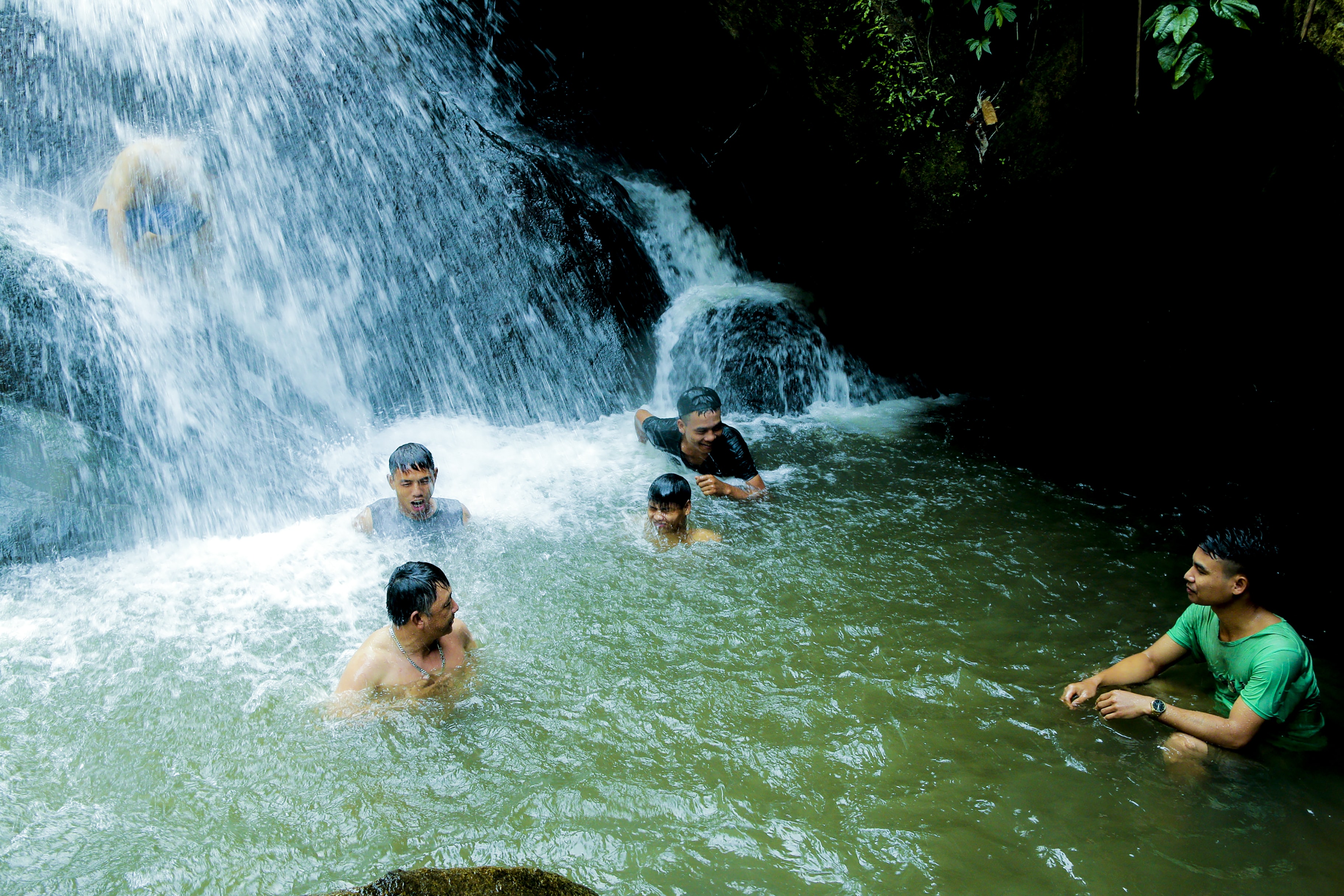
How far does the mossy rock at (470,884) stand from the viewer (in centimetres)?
202

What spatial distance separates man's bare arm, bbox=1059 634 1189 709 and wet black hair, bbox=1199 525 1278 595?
0.61 metres

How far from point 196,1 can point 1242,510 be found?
1140 centimetres

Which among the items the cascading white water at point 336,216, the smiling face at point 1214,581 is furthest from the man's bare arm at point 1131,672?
the cascading white water at point 336,216

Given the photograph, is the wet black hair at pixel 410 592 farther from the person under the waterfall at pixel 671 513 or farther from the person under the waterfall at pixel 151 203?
the person under the waterfall at pixel 151 203

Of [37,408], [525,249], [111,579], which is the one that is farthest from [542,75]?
[111,579]

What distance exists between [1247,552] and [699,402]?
3766 mm

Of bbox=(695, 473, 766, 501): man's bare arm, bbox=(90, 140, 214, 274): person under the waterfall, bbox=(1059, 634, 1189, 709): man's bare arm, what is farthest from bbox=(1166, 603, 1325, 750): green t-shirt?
bbox=(90, 140, 214, 274): person under the waterfall

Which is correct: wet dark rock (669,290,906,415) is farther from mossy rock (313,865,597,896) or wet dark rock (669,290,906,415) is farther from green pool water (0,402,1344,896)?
mossy rock (313,865,597,896)

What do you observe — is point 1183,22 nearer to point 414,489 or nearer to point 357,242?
point 414,489

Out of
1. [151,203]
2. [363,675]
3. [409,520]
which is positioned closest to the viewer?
[363,675]

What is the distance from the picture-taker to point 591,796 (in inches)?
128

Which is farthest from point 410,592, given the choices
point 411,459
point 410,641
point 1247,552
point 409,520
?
point 1247,552

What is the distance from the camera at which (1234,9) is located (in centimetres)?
463

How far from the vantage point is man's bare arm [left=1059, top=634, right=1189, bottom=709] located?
12.0ft
